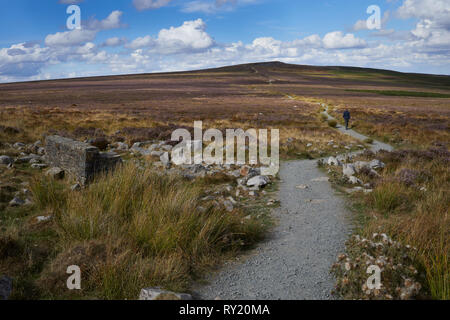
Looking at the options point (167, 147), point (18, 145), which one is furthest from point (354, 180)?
point (18, 145)

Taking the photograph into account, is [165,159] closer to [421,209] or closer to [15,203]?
[15,203]

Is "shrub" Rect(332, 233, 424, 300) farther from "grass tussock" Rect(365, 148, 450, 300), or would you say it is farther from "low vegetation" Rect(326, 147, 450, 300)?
"grass tussock" Rect(365, 148, 450, 300)

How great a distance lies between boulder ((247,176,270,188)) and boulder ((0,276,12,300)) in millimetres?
6706

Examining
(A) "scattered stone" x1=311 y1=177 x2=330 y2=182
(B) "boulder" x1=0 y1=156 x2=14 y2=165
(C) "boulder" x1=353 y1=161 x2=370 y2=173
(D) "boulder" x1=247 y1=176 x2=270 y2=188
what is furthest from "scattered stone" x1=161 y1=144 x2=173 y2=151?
(C) "boulder" x1=353 y1=161 x2=370 y2=173

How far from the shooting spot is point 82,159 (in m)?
9.08

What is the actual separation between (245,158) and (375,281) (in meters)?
10.1

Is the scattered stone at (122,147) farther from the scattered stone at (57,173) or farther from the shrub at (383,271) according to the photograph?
the shrub at (383,271)

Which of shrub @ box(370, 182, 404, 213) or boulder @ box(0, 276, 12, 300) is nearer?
boulder @ box(0, 276, 12, 300)

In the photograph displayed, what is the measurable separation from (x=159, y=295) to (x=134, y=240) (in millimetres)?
1524

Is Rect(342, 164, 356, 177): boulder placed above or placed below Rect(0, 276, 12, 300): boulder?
above

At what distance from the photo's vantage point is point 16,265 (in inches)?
181

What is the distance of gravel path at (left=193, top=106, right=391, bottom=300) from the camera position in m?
4.14
